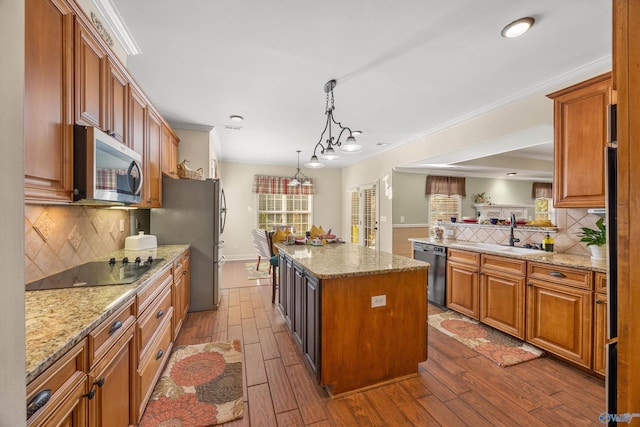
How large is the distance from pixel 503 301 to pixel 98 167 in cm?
354

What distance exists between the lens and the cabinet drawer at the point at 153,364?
160cm

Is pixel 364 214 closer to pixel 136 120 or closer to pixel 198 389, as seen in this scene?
pixel 136 120

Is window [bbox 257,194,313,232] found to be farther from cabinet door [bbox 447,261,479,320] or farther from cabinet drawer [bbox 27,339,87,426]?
cabinet drawer [bbox 27,339,87,426]

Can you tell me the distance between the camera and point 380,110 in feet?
11.4

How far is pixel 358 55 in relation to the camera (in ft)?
7.40

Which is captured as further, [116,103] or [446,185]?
[446,185]

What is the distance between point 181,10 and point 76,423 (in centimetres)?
224

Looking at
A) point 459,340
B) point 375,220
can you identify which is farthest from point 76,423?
point 375,220

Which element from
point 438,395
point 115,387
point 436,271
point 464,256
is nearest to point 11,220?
point 115,387

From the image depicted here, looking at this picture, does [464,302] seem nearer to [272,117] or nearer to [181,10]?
[272,117]

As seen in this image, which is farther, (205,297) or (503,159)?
(503,159)

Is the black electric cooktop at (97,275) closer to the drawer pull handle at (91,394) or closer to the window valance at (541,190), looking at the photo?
the drawer pull handle at (91,394)

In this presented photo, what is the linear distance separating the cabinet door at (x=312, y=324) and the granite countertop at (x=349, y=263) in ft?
0.39

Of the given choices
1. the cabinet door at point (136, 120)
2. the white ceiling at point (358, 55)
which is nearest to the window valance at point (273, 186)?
the white ceiling at point (358, 55)
